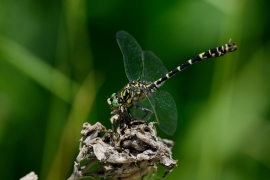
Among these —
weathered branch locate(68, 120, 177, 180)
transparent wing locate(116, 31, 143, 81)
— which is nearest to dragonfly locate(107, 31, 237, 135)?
transparent wing locate(116, 31, 143, 81)

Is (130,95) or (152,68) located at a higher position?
(152,68)

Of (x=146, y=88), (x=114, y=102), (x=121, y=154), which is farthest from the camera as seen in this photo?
(x=146, y=88)

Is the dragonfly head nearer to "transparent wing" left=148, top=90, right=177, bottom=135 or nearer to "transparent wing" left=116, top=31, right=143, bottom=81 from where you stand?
"transparent wing" left=148, top=90, right=177, bottom=135

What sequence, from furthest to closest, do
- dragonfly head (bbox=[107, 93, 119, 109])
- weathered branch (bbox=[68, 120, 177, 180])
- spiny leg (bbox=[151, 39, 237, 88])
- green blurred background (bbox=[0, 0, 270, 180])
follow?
green blurred background (bbox=[0, 0, 270, 180])
spiny leg (bbox=[151, 39, 237, 88])
dragonfly head (bbox=[107, 93, 119, 109])
weathered branch (bbox=[68, 120, 177, 180])

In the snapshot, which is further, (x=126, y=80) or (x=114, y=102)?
(x=126, y=80)

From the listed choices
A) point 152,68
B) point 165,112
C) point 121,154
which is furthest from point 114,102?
point 121,154

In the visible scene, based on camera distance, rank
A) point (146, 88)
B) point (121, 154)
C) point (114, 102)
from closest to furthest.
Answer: point (121, 154)
point (114, 102)
point (146, 88)

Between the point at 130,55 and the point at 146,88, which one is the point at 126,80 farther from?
the point at 146,88
